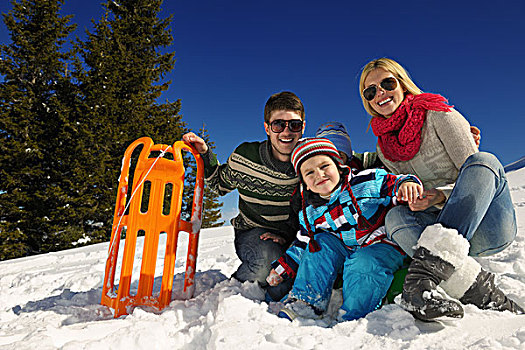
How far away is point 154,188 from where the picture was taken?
226 centimetres

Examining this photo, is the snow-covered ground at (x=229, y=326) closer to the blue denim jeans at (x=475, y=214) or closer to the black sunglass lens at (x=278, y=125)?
the blue denim jeans at (x=475, y=214)

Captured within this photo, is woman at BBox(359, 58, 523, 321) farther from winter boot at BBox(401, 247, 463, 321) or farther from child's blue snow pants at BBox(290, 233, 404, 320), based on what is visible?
child's blue snow pants at BBox(290, 233, 404, 320)

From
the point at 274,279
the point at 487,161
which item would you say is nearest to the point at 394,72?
the point at 487,161

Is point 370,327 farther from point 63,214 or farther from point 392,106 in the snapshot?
point 63,214

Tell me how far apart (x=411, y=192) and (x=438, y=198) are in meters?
0.14

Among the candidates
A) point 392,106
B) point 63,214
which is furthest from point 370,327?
point 63,214

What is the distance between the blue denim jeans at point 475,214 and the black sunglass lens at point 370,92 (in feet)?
2.61

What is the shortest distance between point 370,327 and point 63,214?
423 inches

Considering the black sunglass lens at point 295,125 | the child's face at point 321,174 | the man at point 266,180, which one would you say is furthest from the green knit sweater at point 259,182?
the child's face at point 321,174

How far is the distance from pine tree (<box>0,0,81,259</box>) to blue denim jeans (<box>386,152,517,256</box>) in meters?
10.4

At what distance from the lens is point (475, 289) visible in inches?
57.1

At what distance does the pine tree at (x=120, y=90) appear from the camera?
10859 mm

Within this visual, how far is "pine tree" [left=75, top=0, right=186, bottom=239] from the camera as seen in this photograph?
10.9 metres

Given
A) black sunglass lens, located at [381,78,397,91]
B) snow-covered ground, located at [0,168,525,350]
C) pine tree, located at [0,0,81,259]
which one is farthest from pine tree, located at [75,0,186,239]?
black sunglass lens, located at [381,78,397,91]
